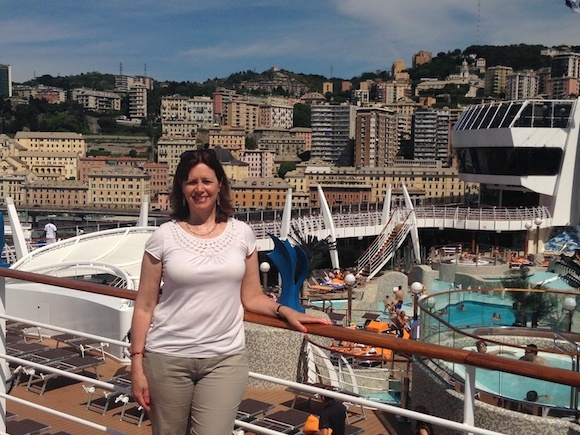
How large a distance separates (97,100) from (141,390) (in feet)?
604

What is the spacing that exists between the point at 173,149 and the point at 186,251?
12780 centimetres

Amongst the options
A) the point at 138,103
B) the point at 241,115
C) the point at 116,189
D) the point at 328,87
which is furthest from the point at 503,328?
the point at 328,87

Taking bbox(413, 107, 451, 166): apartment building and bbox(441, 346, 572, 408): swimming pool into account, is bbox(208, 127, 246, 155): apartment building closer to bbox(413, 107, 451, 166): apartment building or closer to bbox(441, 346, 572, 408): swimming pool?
bbox(413, 107, 451, 166): apartment building

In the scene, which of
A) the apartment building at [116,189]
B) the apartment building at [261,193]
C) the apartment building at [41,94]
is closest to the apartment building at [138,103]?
the apartment building at [41,94]

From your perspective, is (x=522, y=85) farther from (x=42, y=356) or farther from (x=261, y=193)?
(x=42, y=356)

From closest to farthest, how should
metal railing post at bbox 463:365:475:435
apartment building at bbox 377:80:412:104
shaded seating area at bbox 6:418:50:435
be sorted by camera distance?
metal railing post at bbox 463:365:475:435
shaded seating area at bbox 6:418:50:435
apartment building at bbox 377:80:412:104

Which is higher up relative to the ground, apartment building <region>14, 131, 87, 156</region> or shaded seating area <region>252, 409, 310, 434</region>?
apartment building <region>14, 131, 87, 156</region>

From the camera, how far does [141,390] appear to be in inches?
89.4

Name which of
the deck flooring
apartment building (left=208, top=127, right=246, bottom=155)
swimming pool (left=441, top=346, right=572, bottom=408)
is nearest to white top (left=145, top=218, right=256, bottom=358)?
the deck flooring

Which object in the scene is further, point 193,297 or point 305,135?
point 305,135

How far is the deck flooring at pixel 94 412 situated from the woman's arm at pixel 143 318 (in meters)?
2.82

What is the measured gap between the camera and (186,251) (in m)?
2.29

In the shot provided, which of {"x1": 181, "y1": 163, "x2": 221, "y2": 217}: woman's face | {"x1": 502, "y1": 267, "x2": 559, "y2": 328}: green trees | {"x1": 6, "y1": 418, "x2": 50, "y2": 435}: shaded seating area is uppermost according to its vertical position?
{"x1": 181, "y1": 163, "x2": 221, "y2": 217}: woman's face

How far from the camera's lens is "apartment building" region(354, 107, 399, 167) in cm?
12075
